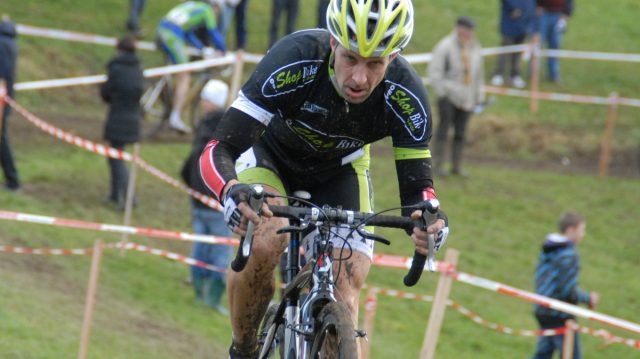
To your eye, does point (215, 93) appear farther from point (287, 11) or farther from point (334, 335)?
point (287, 11)

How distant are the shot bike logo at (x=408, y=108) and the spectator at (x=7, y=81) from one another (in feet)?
27.7

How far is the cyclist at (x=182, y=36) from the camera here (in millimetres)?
17438

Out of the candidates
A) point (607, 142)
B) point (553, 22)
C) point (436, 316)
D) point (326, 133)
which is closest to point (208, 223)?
point (436, 316)

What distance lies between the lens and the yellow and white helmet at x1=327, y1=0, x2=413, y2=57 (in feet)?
18.6

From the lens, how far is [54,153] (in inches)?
634

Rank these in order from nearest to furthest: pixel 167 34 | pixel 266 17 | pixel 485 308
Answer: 1. pixel 485 308
2. pixel 167 34
3. pixel 266 17

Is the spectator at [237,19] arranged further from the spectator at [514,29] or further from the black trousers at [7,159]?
the black trousers at [7,159]

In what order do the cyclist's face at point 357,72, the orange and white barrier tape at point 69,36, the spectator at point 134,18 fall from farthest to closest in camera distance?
the spectator at point 134,18
the orange and white barrier tape at point 69,36
the cyclist's face at point 357,72

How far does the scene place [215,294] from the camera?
1195cm

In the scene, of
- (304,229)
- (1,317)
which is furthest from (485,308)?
(304,229)

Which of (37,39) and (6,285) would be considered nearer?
(6,285)

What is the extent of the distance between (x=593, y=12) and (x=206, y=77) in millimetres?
12160

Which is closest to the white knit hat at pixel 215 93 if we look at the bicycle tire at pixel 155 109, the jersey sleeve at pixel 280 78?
the bicycle tire at pixel 155 109

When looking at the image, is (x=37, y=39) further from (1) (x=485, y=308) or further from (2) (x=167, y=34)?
(1) (x=485, y=308)
